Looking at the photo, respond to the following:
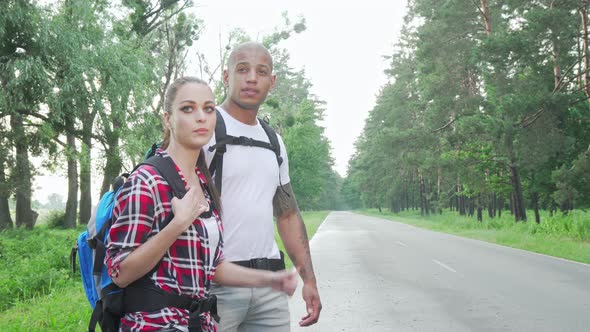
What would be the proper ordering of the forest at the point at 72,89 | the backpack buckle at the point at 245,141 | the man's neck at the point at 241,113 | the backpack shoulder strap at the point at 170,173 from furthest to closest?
1. the forest at the point at 72,89
2. the man's neck at the point at 241,113
3. the backpack buckle at the point at 245,141
4. the backpack shoulder strap at the point at 170,173

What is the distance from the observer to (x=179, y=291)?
1.83 m

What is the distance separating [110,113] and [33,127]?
3.86 meters

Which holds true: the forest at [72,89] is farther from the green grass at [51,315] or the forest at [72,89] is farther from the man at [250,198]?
the man at [250,198]

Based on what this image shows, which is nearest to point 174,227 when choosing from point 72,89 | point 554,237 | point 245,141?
point 245,141

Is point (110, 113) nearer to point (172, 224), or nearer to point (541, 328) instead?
point (541, 328)

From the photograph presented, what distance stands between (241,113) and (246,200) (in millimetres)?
479

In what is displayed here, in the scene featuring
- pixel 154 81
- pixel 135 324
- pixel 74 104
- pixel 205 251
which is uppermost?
pixel 154 81

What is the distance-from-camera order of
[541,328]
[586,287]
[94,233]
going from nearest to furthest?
[94,233]
[541,328]
[586,287]

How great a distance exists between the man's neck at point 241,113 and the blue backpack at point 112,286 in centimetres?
A: 80

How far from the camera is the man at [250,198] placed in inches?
96.7

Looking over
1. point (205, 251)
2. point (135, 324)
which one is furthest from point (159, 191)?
point (135, 324)

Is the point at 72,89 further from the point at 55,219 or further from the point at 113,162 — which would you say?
the point at 55,219

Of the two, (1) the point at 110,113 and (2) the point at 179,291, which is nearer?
(2) the point at 179,291

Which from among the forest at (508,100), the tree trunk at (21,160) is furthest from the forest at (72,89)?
the forest at (508,100)
